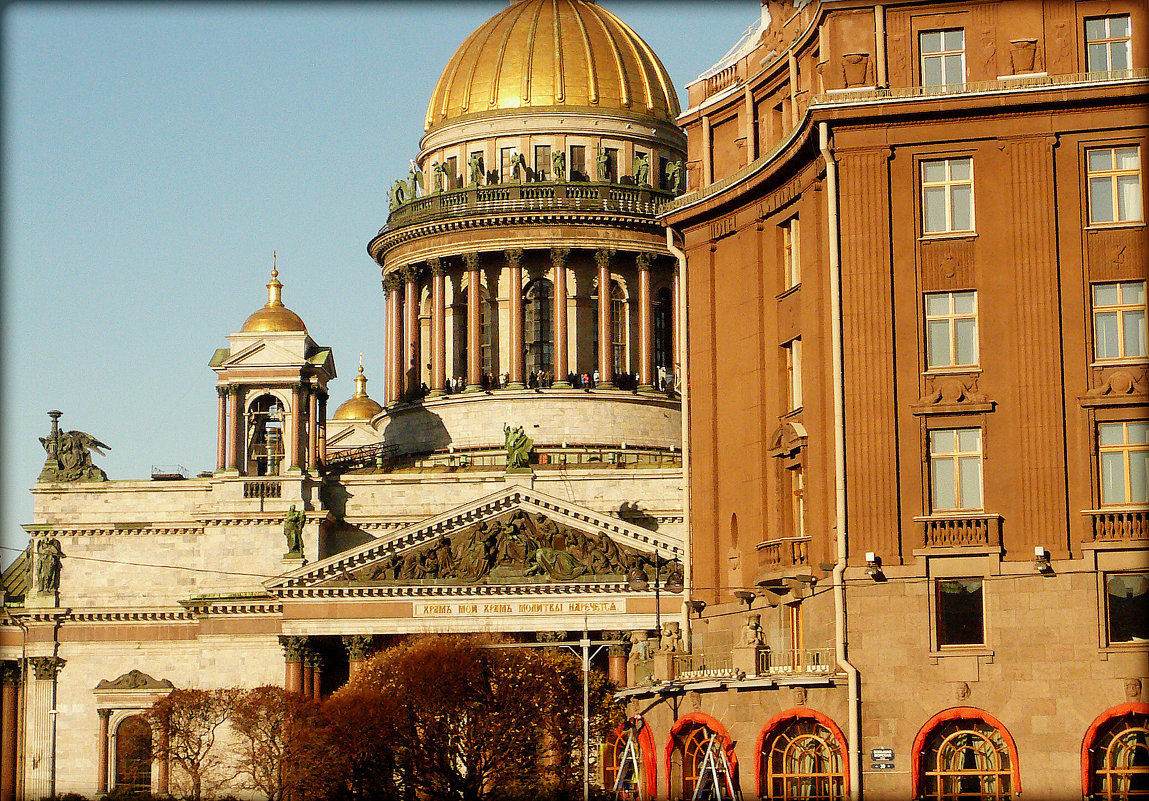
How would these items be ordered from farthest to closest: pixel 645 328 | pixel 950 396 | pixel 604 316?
pixel 645 328
pixel 604 316
pixel 950 396

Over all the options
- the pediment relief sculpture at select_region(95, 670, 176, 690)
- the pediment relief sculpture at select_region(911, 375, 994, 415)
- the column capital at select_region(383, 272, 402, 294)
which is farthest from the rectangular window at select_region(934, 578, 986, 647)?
the column capital at select_region(383, 272, 402, 294)

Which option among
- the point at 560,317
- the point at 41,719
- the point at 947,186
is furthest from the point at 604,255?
the point at 947,186

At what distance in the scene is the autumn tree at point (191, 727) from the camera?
9112cm

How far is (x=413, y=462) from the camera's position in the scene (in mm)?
115375

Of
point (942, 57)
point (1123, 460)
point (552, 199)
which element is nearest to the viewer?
point (1123, 460)

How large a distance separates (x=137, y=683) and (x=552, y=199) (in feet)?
110

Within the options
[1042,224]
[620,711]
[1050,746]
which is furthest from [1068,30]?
[620,711]

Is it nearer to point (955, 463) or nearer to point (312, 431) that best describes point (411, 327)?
point (312, 431)

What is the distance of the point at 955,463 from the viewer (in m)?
52.8

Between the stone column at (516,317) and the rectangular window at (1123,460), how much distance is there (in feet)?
222

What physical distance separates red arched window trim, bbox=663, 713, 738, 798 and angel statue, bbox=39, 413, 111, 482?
58501mm

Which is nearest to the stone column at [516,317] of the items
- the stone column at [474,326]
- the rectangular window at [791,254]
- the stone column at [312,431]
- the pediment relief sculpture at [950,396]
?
the stone column at [474,326]

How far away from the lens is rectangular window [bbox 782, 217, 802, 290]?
57688 mm

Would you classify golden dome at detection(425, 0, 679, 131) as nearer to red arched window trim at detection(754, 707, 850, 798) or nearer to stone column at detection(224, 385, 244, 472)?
stone column at detection(224, 385, 244, 472)
